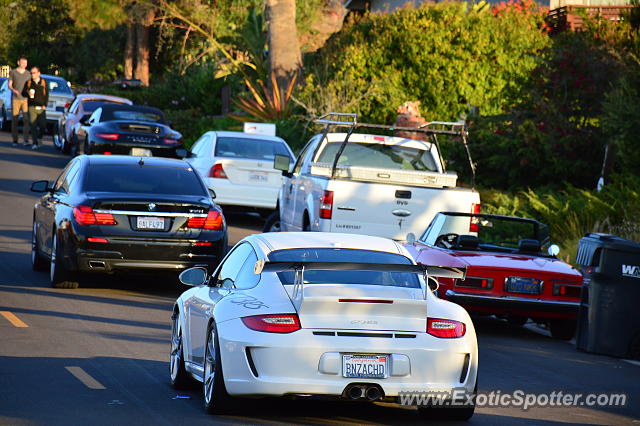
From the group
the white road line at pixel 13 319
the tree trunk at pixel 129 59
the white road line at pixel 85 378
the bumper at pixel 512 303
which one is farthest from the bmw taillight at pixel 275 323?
the tree trunk at pixel 129 59

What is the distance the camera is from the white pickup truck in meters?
16.6

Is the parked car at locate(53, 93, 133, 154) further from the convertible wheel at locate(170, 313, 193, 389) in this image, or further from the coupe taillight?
the convertible wheel at locate(170, 313, 193, 389)

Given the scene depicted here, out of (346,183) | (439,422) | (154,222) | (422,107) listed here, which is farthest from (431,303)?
(422,107)

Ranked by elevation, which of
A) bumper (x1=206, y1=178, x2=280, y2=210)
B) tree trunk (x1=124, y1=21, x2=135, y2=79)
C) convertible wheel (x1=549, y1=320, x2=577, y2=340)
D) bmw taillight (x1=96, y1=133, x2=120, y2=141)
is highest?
tree trunk (x1=124, y1=21, x2=135, y2=79)

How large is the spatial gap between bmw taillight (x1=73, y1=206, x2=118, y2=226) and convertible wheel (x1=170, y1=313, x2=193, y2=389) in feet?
16.4

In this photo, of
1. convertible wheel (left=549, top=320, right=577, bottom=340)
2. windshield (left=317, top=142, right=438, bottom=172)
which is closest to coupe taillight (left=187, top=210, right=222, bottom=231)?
windshield (left=317, top=142, right=438, bottom=172)

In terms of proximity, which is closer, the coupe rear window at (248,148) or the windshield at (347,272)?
the windshield at (347,272)

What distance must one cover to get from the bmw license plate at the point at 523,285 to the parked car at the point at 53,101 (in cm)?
3127

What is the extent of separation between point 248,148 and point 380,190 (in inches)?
319

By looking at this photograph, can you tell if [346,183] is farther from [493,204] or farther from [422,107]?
[422,107]

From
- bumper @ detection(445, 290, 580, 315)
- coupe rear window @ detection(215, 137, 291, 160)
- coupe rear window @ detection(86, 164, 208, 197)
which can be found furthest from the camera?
coupe rear window @ detection(215, 137, 291, 160)

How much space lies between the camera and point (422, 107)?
32.8 m

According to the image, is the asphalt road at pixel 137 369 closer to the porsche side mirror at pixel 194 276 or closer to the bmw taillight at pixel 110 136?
the porsche side mirror at pixel 194 276

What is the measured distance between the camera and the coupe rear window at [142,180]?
1527 centimetres
